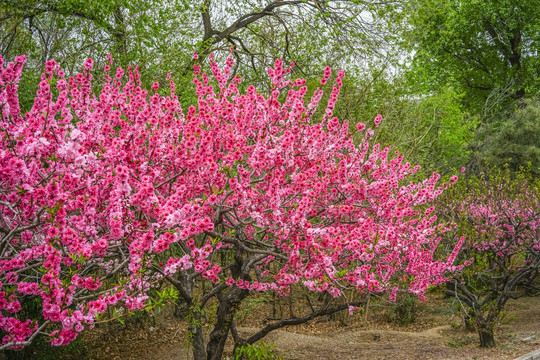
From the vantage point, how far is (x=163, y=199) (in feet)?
13.0

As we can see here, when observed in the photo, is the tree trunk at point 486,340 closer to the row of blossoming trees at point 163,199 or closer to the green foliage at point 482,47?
the row of blossoming trees at point 163,199

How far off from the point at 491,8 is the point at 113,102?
21.9 metres

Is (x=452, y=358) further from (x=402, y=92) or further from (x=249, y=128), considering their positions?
(x=402, y=92)

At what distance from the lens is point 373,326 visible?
512 inches

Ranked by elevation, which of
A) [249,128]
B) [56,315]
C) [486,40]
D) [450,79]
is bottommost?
[56,315]

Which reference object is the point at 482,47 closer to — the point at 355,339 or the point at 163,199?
the point at 355,339

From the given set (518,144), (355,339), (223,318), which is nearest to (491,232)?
(355,339)

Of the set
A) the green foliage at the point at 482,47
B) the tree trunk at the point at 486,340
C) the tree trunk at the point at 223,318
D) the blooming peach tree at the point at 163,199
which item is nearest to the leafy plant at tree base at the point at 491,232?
the tree trunk at the point at 486,340

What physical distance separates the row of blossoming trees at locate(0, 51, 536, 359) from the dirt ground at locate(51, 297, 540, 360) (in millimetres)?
2448

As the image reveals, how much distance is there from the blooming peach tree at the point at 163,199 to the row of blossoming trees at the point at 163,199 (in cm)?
2

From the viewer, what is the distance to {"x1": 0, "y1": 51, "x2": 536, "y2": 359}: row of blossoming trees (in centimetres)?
323

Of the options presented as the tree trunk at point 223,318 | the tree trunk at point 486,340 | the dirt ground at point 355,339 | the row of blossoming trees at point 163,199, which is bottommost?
the dirt ground at point 355,339

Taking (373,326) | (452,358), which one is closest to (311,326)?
(373,326)

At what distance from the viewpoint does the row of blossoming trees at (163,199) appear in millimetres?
3232
